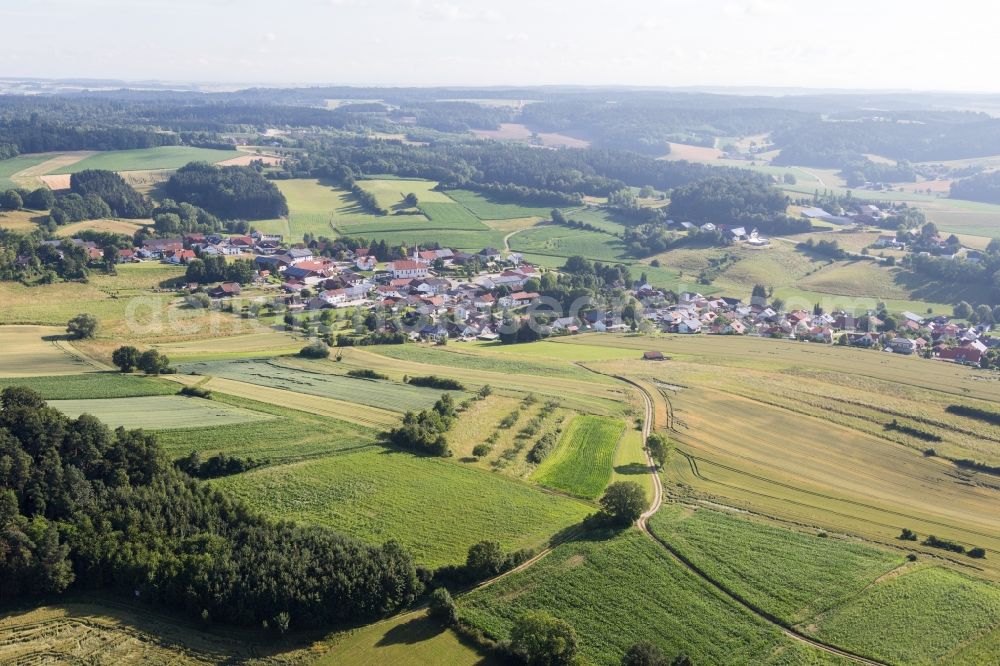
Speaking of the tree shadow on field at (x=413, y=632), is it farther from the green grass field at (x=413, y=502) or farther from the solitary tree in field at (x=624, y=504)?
the solitary tree in field at (x=624, y=504)

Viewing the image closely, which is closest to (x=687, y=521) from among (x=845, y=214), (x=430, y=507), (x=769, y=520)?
(x=769, y=520)

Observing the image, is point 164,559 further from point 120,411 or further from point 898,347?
point 898,347

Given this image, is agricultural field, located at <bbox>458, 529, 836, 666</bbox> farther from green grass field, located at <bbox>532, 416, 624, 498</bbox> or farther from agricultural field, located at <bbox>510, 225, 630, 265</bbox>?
agricultural field, located at <bbox>510, 225, 630, 265</bbox>

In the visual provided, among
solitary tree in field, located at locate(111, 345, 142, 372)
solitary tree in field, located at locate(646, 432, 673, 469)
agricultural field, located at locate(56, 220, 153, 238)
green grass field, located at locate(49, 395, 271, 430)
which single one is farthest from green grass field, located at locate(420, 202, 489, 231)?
solitary tree in field, located at locate(646, 432, 673, 469)

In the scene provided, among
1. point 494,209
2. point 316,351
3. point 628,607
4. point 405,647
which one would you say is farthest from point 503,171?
point 405,647

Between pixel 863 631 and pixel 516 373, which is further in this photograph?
pixel 516 373

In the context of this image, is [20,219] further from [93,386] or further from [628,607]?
[628,607]
